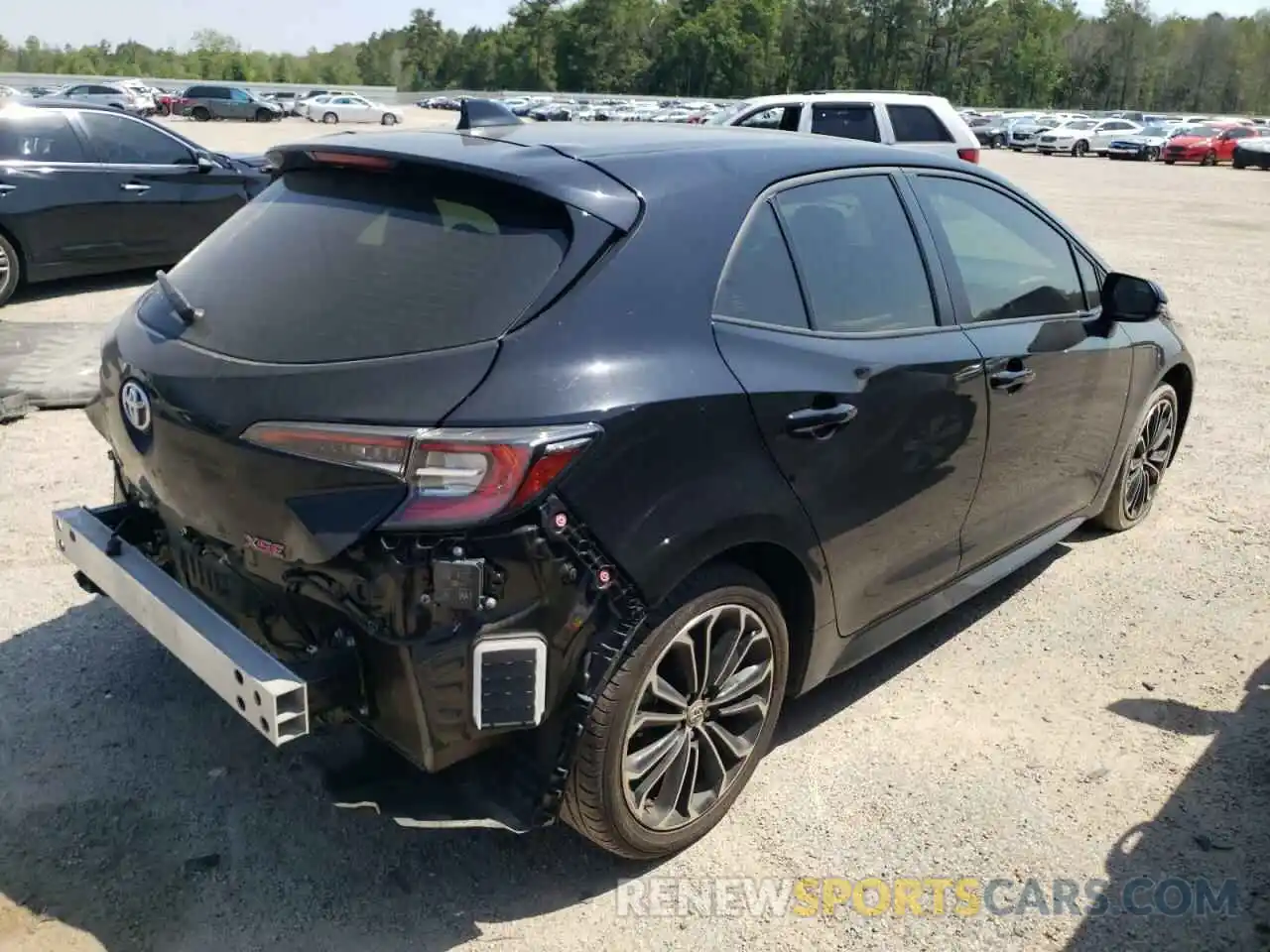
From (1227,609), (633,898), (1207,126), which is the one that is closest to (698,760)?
(633,898)

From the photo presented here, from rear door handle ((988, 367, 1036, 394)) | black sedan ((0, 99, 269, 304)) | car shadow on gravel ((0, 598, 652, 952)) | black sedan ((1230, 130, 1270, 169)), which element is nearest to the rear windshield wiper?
car shadow on gravel ((0, 598, 652, 952))

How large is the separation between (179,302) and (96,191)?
24.0ft

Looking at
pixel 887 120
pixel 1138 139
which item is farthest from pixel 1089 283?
pixel 1138 139

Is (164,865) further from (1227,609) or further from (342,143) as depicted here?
(1227,609)

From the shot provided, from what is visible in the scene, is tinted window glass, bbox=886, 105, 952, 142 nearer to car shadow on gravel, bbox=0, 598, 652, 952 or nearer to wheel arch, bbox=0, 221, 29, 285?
wheel arch, bbox=0, 221, 29, 285

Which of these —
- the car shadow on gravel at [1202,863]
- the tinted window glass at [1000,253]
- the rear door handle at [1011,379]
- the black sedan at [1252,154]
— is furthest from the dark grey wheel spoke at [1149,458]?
the black sedan at [1252,154]

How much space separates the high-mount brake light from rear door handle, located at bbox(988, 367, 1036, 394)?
2.02 metres

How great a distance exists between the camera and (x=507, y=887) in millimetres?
2785

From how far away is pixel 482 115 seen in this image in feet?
11.0

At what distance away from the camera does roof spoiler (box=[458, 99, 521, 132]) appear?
329 cm

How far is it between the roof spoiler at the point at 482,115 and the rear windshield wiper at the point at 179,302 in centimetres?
96

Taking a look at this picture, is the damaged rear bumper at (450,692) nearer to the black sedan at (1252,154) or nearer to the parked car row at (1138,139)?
the parked car row at (1138,139)

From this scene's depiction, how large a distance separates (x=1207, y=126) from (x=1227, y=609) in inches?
1688

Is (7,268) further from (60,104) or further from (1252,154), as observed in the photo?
(1252,154)
